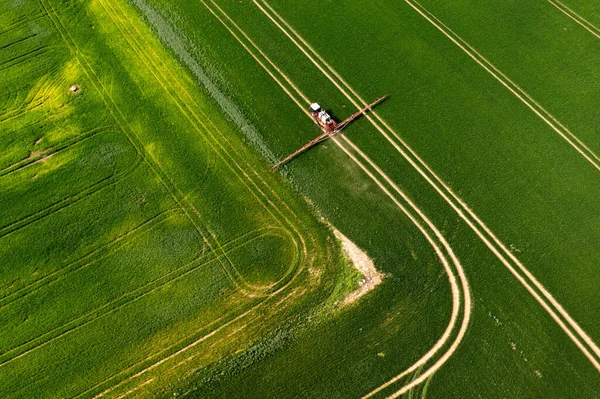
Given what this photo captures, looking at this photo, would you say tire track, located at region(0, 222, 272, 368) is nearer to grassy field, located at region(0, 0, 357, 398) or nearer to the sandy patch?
grassy field, located at region(0, 0, 357, 398)

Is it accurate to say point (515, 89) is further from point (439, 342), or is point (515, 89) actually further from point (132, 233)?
point (132, 233)

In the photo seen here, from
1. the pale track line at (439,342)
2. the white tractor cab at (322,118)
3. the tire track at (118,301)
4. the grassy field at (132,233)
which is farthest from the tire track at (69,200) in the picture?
the pale track line at (439,342)

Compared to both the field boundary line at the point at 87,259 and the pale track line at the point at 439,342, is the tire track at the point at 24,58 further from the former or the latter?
the pale track line at the point at 439,342

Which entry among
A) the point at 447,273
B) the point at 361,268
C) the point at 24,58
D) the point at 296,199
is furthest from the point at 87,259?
the point at 447,273

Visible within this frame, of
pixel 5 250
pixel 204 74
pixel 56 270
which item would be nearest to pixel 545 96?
pixel 204 74

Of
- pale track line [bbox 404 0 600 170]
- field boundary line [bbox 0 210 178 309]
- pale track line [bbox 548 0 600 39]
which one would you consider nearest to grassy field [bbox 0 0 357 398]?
field boundary line [bbox 0 210 178 309]

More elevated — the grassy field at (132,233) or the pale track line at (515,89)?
the pale track line at (515,89)
